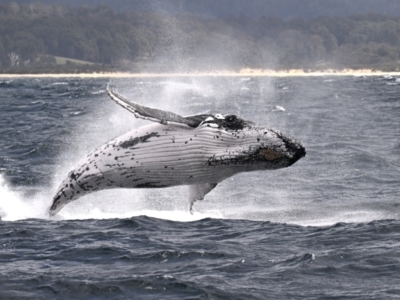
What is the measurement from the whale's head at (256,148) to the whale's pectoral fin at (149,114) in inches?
13.0

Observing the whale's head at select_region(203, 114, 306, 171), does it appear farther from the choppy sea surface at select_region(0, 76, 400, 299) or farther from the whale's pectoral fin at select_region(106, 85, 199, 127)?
the choppy sea surface at select_region(0, 76, 400, 299)

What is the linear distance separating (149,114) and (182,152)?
64cm

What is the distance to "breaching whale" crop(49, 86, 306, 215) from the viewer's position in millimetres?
9117

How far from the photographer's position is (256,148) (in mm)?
9117

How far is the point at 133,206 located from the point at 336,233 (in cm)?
525

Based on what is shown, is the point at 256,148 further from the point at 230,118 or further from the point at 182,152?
the point at 182,152

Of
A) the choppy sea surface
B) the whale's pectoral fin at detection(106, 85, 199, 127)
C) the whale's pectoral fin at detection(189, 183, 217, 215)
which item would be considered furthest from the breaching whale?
the choppy sea surface

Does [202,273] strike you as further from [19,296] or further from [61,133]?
[61,133]

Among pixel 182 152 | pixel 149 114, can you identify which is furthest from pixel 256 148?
pixel 149 114

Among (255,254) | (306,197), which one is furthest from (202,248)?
(306,197)

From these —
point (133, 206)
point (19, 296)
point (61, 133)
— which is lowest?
point (19, 296)

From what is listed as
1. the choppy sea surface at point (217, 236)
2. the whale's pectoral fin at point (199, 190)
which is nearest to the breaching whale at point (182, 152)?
the whale's pectoral fin at point (199, 190)

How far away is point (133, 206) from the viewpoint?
56.4ft

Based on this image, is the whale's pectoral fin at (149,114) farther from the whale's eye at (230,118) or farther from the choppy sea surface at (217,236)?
the choppy sea surface at (217,236)
